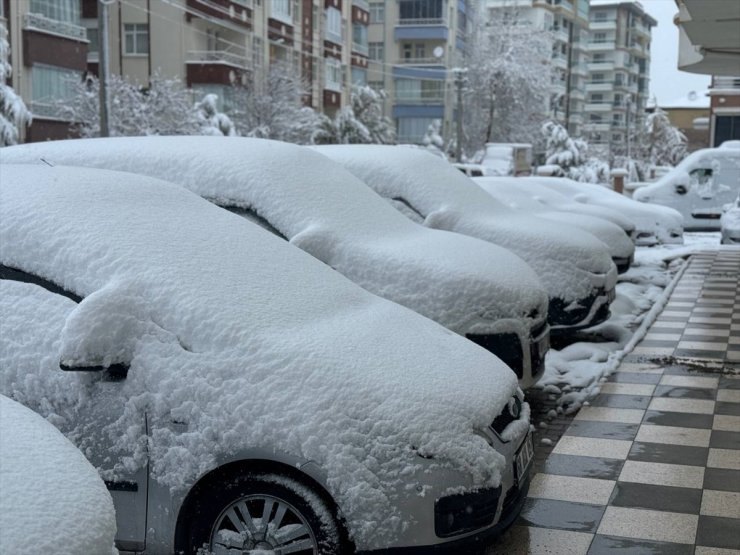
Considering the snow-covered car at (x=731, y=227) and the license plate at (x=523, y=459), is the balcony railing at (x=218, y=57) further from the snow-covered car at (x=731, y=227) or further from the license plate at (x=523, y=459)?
the license plate at (x=523, y=459)

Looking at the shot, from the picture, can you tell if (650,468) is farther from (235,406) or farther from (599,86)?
(599,86)

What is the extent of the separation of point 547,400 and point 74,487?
199 inches

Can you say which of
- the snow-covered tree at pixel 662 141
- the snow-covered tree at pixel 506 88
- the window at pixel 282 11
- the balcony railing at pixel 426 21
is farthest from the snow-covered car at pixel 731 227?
the balcony railing at pixel 426 21

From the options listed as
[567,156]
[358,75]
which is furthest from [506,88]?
[567,156]

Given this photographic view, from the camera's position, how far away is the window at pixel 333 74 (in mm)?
50809

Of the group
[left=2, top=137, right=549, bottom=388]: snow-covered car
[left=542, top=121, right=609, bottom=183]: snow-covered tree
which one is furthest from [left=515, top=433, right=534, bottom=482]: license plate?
[left=542, top=121, right=609, bottom=183]: snow-covered tree

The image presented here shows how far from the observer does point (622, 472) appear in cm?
534

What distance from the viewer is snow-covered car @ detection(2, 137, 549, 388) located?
5871mm

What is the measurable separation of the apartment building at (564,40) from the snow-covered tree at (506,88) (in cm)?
1029

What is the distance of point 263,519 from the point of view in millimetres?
3490

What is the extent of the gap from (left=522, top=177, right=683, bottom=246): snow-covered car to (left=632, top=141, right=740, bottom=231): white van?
2326mm

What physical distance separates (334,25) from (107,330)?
4997 cm

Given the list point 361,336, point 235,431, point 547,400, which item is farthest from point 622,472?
point 235,431

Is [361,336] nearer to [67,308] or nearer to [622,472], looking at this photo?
[67,308]
